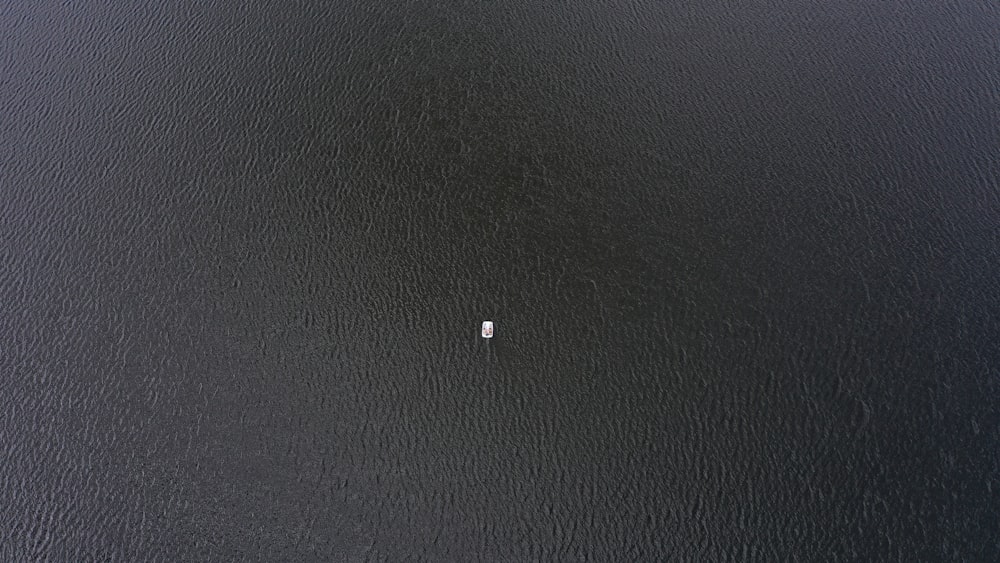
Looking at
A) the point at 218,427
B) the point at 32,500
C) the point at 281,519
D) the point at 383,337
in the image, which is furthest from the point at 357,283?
the point at 32,500

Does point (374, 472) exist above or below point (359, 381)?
below

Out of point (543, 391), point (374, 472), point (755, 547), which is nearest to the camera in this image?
point (755, 547)

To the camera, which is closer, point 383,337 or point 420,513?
point 420,513

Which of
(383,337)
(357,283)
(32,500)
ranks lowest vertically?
(32,500)

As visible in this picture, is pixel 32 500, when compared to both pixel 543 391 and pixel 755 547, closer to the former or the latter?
pixel 543 391

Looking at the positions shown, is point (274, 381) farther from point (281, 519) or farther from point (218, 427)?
point (281, 519)

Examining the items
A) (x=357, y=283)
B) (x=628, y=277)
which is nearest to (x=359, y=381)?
(x=357, y=283)

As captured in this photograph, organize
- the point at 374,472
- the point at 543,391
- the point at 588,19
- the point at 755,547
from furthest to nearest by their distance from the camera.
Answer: the point at 588,19
the point at 543,391
the point at 374,472
the point at 755,547
